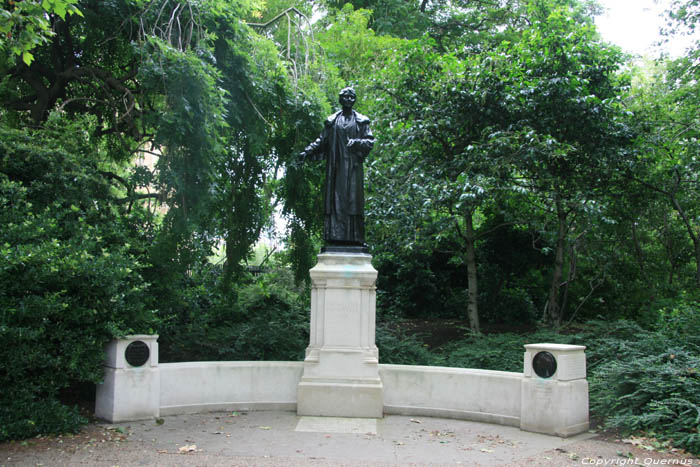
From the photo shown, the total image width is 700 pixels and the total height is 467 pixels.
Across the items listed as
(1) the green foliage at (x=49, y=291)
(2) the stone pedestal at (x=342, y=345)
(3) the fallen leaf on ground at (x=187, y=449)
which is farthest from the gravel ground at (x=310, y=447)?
(1) the green foliage at (x=49, y=291)

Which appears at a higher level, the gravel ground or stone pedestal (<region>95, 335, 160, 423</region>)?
stone pedestal (<region>95, 335, 160, 423</region>)

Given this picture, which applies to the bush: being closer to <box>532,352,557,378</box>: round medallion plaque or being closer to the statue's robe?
<box>532,352,557,378</box>: round medallion plaque

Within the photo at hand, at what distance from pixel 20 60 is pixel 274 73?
534cm

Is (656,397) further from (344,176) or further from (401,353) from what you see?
(344,176)

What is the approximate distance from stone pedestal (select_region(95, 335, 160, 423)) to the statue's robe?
3.06 m

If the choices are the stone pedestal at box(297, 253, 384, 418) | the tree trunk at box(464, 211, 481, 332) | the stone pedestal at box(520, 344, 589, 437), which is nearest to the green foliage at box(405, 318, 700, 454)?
the stone pedestal at box(520, 344, 589, 437)

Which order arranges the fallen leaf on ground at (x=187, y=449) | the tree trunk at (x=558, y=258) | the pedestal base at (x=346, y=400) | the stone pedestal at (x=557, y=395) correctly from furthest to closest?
the tree trunk at (x=558, y=258) < the pedestal base at (x=346, y=400) < the stone pedestal at (x=557, y=395) < the fallen leaf on ground at (x=187, y=449)

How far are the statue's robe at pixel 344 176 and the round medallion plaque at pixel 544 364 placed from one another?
3.01 metres

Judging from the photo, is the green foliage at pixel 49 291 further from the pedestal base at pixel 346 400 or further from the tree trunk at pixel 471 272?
the tree trunk at pixel 471 272

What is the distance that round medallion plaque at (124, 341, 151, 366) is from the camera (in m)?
7.92

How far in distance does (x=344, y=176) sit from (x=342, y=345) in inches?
101

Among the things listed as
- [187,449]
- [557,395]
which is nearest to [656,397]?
[557,395]

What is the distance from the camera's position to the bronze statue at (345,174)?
8.91 m

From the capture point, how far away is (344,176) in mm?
9062
